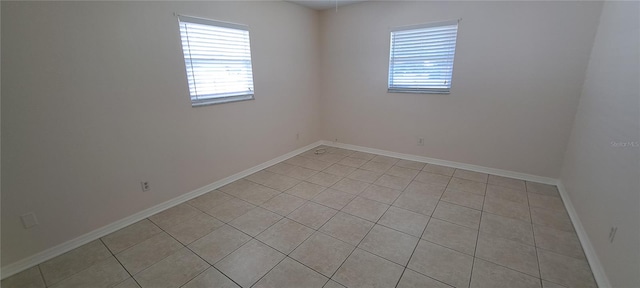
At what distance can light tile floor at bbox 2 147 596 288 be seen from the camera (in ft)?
5.84

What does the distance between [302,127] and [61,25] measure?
10.3 ft

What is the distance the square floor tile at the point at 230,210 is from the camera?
101 inches

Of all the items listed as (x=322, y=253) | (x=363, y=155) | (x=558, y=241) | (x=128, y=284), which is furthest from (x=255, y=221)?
(x=558, y=241)

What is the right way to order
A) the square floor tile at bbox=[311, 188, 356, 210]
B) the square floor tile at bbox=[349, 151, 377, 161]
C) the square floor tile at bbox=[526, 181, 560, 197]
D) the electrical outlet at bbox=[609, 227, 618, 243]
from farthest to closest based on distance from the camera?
the square floor tile at bbox=[349, 151, 377, 161], the square floor tile at bbox=[526, 181, 560, 197], the square floor tile at bbox=[311, 188, 356, 210], the electrical outlet at bbox=[609, 227, 618, 243]

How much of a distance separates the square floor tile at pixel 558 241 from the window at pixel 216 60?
11.1 ft

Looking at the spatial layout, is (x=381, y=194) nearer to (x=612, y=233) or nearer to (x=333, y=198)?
(x=333, y=198)

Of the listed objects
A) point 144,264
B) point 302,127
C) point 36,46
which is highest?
point 36,46

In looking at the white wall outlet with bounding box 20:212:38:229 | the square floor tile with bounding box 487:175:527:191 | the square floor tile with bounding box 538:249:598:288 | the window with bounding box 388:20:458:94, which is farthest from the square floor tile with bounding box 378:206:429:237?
the white wall outlet with bounding box 20:212:38:229

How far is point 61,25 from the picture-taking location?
1.88 m

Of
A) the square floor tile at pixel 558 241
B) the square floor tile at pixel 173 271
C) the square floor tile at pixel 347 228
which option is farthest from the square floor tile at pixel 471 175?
the square floor tile at pixel 173 271

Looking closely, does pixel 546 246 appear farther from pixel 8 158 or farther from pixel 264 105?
pixel 8 158

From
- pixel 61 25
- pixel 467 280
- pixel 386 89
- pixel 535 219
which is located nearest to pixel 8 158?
pixel 61 25

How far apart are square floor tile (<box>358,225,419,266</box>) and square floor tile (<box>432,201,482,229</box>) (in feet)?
1.69

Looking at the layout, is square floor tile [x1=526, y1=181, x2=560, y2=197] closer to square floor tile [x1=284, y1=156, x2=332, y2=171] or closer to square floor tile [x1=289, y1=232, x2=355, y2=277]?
square floor tile [x1=289, y1=232, x2=355, y2=277]
